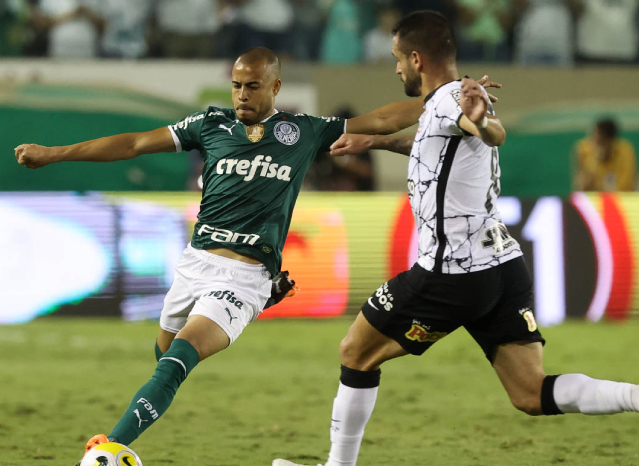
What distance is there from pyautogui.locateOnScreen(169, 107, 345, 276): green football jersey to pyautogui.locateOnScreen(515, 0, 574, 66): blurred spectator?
1000 centimetres

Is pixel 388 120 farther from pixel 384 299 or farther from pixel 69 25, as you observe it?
pixel 69 25

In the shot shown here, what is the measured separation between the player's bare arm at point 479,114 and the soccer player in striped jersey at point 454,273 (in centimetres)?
18

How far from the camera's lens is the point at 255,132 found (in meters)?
5.36

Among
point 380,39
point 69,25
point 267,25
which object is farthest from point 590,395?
point 69,25

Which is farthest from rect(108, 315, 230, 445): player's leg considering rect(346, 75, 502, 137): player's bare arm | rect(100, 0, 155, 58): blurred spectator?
rect(100, 0, 155, 58): blurred spectator

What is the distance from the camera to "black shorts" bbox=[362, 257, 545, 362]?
4539mm

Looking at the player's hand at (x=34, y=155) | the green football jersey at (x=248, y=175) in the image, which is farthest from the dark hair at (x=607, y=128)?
the player's hand at (x=34, y=155)

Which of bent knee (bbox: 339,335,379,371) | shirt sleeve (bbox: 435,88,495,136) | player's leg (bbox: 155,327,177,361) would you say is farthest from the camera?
player's leg (bbox: 155,327,177,361)

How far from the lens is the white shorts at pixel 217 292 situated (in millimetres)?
5031

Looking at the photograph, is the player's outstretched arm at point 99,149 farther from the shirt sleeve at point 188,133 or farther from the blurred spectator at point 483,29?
the blurred spectator at point 483,29

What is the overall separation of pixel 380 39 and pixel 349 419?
10635 mm

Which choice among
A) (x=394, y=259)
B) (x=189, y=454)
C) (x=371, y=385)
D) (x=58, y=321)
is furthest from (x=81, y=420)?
(x=394, y=259)

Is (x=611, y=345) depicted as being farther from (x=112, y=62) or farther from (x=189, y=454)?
(x=112, y=62)

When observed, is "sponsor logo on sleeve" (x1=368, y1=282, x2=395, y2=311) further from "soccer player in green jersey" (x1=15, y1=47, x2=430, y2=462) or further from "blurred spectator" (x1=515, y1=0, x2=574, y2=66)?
"blurred spectator" (x1=515, y1=0, x2=574, y2=66)
